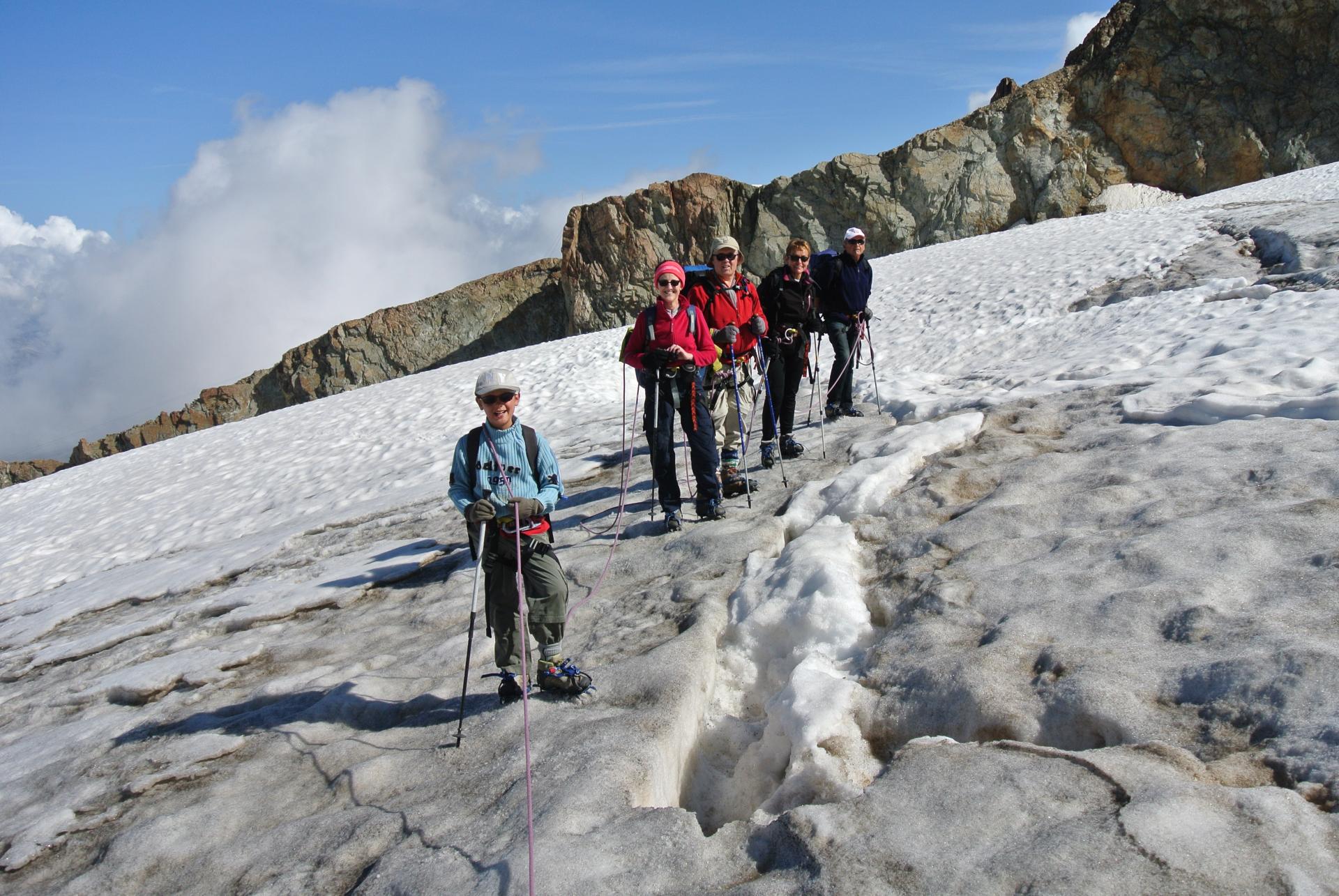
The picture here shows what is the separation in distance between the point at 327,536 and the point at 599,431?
438 cm

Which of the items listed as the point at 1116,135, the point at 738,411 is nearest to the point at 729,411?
the point at 738,411

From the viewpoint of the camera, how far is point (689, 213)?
4862cm

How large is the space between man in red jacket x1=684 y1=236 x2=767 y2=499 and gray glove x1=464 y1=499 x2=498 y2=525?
3223 millimetres

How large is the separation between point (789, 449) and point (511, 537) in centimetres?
453

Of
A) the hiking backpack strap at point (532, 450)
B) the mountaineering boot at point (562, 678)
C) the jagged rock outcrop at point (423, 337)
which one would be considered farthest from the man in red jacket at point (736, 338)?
Answer: the jagged rock outcrop at point (423, 337)

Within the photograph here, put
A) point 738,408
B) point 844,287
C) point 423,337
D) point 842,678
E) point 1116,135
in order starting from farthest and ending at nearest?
1. point 423,337
2. point 1116,135
3. point 844,287
4. point 738,408
5. point 842,678

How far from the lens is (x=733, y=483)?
8.09 metres

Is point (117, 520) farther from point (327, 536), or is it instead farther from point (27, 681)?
point (27, 681)

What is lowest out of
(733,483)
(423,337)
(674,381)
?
(733,483)

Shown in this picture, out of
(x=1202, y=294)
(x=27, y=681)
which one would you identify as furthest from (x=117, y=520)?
(x=1202, y=294)

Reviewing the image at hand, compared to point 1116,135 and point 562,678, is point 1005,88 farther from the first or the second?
point 562,678

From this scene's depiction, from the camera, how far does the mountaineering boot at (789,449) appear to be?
9016 millimetres

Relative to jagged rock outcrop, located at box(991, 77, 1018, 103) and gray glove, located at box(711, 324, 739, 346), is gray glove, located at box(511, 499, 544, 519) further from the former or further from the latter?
jagged rock outcrop, located at box(991, 77, 1018, 103)

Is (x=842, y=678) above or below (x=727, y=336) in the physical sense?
below
